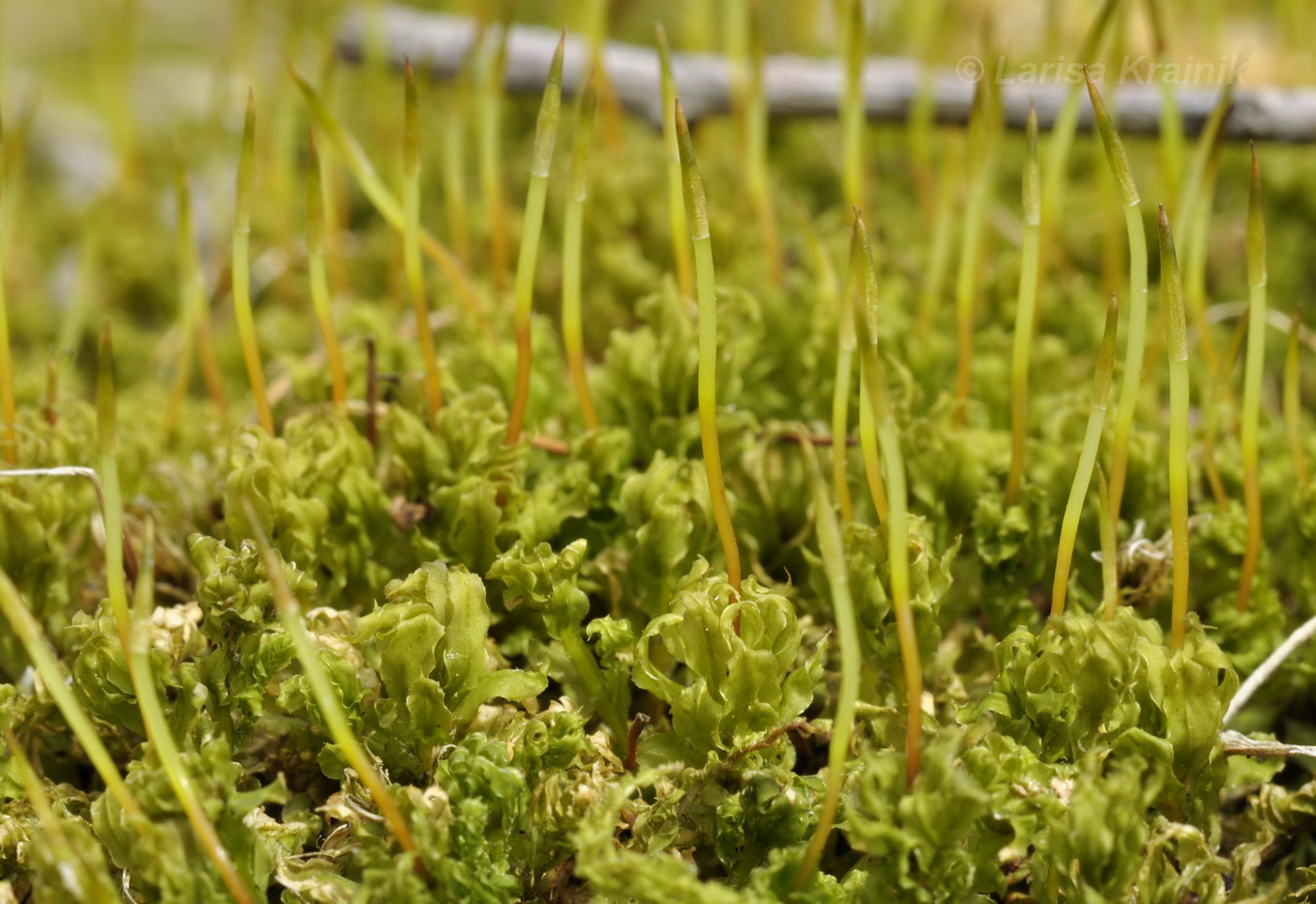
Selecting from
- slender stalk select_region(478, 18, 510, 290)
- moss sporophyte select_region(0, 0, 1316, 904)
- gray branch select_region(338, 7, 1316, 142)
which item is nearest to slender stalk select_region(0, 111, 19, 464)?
moss sporophyte select_region(0, 0, 1316, 904)

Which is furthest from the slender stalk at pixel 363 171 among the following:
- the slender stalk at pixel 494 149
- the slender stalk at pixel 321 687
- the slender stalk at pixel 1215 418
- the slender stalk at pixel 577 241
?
the slender stalk at pixel 1215 418

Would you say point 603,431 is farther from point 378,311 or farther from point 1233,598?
point 1233,598

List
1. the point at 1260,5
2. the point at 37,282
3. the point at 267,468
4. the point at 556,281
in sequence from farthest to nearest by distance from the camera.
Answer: the point at 1260,5 < the point at 37,282 < the point at 556,281 < the point at 267,468

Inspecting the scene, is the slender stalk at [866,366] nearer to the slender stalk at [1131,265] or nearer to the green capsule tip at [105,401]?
the slender stalk at [1131,265]

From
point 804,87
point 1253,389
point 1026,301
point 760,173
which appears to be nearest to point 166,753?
point 1026,301

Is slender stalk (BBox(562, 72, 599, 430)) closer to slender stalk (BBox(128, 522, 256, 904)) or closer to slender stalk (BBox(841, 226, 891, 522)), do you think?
slender stalk (BBox(841, 226, 891, 522))

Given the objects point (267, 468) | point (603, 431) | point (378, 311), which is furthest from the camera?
point (378, 311)

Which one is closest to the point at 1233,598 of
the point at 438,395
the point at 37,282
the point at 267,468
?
the point at 438,395
